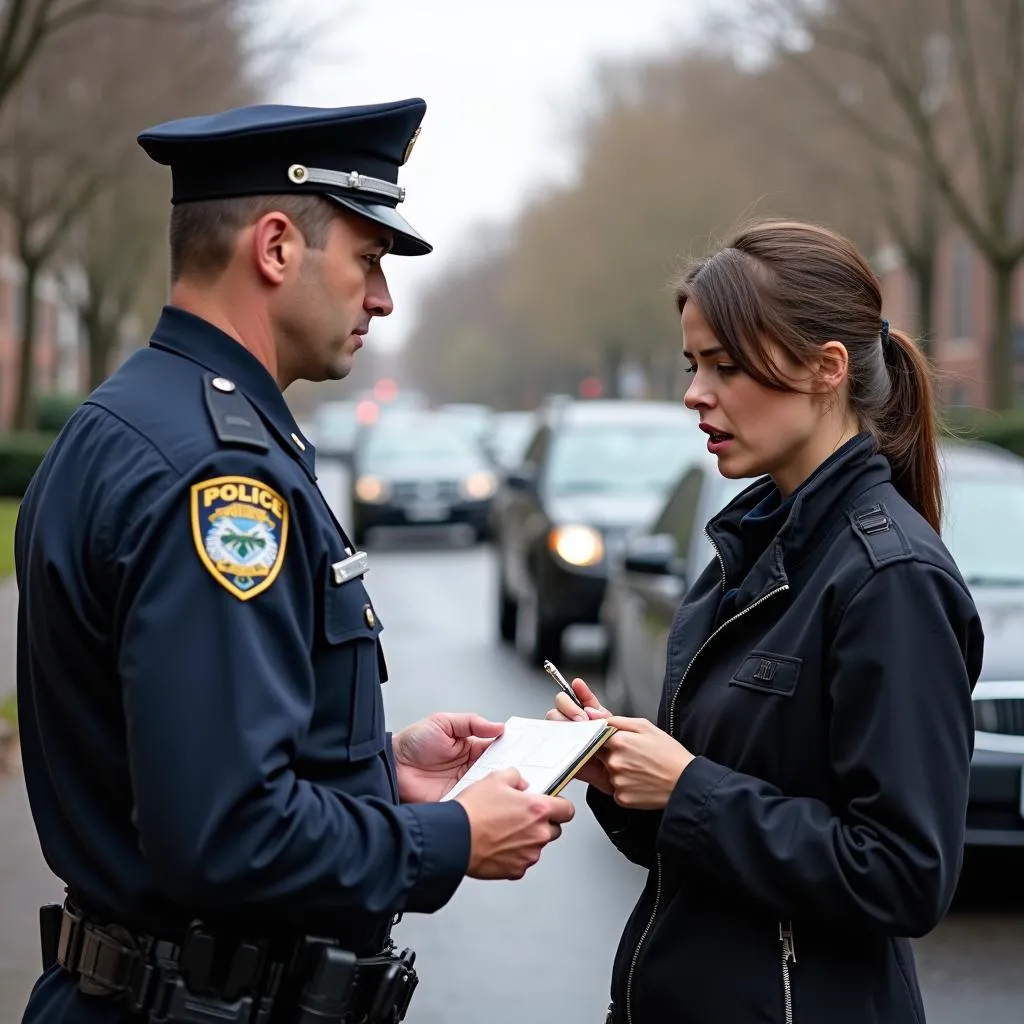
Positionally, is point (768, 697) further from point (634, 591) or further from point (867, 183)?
point (867, 183)

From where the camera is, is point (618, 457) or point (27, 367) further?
point (27, 367)

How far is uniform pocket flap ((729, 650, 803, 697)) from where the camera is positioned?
2.65 m

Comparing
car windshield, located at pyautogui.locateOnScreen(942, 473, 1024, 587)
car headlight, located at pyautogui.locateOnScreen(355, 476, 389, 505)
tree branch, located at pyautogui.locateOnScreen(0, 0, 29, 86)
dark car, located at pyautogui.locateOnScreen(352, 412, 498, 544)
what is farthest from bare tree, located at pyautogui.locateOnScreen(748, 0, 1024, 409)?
car windshield, located at pyautogui.locateOnScreen(942, 473, 1024, 587)

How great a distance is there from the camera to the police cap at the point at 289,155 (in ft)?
8.27

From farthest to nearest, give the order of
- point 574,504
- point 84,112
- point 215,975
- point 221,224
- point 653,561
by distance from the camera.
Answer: point 84,112 → point 574,504 → point 653,561 → point 221,224 → point 215,975

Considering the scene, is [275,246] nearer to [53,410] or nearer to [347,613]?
[347,613]

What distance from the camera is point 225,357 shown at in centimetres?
252

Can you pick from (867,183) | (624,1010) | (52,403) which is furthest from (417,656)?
(52,403)

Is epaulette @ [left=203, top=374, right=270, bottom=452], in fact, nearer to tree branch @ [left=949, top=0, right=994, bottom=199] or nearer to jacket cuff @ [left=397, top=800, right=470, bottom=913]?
jacket cuff @ [left=397, top=800, right=470, bottom=913]

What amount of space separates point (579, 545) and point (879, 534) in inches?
377

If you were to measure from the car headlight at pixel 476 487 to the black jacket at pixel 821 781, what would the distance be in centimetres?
2155

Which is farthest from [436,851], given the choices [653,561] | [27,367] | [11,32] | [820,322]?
[27,367]

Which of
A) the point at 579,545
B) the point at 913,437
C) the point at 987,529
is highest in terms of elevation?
the point at 913,437

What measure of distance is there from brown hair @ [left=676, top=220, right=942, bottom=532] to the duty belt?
115 cm
